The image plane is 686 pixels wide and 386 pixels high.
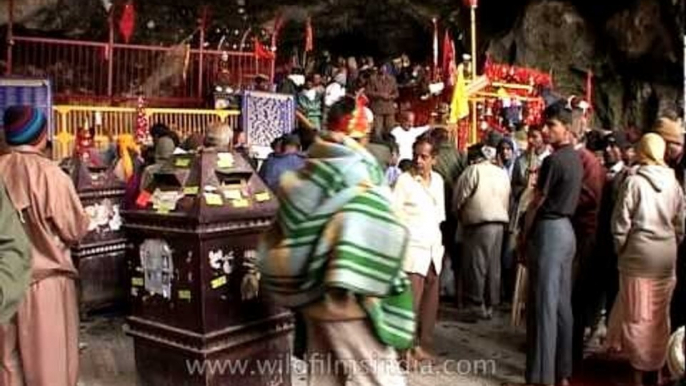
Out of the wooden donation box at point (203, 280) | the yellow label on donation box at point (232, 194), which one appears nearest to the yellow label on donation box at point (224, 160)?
the wooden donation box at point (203, 280)

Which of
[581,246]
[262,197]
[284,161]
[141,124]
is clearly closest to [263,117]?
[141,124]

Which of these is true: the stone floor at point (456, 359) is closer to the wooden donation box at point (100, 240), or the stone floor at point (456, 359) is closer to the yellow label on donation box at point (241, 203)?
the wooden donation box at point (100, 240)

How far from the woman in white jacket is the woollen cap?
11.6 feet

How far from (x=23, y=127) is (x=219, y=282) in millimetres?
1303

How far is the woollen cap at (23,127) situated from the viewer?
13.3ft

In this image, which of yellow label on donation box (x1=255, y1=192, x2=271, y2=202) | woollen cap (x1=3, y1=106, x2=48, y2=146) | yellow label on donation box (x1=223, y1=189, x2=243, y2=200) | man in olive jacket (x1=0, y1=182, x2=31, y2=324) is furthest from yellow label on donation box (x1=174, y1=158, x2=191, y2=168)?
man in olive jacket (x1=0, y1=182, x2=31, y2=324)

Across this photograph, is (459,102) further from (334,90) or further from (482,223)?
(482,223)

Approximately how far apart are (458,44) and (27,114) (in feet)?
53.3

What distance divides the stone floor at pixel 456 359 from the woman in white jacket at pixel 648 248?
0.43 meters

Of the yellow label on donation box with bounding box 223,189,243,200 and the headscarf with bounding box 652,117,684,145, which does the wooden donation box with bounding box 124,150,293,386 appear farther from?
the headscarf with bounding box 652,117,684,145

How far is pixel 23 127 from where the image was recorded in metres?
4.07

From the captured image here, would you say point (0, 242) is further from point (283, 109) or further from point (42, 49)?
point (42, 49)

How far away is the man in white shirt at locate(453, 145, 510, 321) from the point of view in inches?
281

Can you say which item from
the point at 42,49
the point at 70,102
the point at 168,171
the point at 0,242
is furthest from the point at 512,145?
the point at 42,49
